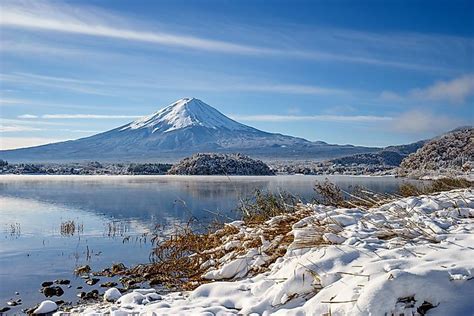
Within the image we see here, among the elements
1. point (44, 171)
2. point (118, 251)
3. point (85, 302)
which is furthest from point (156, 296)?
point (44, 171)

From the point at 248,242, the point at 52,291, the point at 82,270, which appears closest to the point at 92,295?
the point at 52,291

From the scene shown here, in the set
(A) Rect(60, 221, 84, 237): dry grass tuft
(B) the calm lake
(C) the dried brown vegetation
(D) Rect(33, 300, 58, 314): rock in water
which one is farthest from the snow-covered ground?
(A) Rect(60, 221, 84, 237): dry grass tuft

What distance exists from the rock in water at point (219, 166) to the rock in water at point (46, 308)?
2060 inches

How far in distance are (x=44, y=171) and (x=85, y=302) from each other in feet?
231

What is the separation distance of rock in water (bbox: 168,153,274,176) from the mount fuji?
68748mm

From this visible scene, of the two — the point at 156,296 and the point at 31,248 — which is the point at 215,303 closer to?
the point at 156,296

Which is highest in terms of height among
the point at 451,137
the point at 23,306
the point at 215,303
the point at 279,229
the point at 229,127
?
the point at 229,127

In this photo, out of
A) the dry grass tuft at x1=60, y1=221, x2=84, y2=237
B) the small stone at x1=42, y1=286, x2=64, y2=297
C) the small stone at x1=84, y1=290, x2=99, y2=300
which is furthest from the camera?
the dry grass tuft at x1=60, y1=221, x2=84, y2=237

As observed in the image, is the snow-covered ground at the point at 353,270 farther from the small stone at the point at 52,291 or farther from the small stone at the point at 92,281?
the small stone at the point at 92,281

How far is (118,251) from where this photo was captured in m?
11.2

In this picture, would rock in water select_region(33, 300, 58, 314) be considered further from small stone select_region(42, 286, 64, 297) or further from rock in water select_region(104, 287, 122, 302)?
small stone select_region(42, 286, 64, 297)

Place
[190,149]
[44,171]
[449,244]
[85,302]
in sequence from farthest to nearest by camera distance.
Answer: [190,149], [44,171], [85,302], [449,244]

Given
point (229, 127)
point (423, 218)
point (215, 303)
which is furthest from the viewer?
point (229, 127)

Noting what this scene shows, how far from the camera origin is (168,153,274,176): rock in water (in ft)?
197
